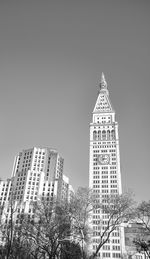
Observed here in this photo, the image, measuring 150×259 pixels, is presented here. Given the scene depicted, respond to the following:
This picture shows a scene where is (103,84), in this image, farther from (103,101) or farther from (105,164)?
(105,164)

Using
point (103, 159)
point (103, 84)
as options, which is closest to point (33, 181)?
point (103, 159)

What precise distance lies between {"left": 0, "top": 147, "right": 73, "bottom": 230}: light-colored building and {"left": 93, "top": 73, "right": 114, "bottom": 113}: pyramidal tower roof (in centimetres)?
4201

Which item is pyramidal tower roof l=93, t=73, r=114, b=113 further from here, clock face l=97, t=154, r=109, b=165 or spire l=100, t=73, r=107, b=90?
clock face l=97, t=154, r=109, b=165

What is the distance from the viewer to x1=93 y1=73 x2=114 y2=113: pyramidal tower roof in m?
138

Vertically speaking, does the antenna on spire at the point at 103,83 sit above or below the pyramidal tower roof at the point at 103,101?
above

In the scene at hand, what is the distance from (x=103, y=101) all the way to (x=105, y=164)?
49936 millimetres

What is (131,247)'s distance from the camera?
8788 centimetres

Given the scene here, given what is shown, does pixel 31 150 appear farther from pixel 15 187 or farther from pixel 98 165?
pixel 98 165

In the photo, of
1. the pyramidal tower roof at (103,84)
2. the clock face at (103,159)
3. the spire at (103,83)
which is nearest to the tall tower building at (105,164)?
the clock face at (103,159)

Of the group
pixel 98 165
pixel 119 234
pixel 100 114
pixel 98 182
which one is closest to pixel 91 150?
pixel 98 165

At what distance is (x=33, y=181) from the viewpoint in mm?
122875

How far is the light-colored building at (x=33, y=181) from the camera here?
4500 inches

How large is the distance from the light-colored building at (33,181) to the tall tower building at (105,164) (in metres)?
21.6

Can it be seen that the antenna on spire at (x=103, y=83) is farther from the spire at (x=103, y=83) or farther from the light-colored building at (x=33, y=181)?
the light-colored building at (x=33, y=181)
